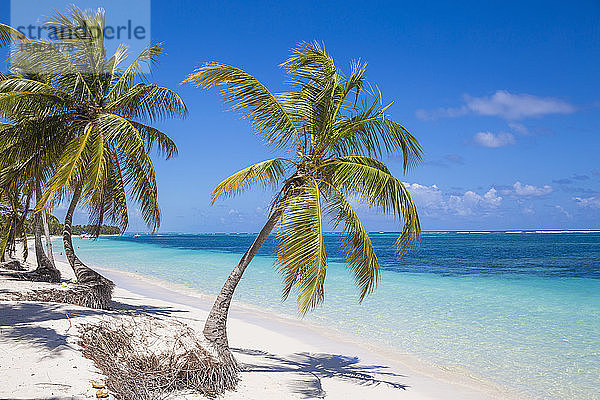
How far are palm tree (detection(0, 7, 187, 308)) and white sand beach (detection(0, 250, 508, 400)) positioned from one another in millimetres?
2135

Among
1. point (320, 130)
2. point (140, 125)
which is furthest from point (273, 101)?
point (140, 125)

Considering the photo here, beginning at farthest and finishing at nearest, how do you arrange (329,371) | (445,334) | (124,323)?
1. (445,334)
2. (329,371)
3. (124,323)

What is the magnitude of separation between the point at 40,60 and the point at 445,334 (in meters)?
10.0

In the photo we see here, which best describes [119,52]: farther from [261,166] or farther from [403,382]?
[403,382]

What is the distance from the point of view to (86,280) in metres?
9.33

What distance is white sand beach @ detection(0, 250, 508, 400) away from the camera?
15.3 feet

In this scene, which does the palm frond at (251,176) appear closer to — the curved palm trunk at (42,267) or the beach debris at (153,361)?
the beach debris at (153,361)

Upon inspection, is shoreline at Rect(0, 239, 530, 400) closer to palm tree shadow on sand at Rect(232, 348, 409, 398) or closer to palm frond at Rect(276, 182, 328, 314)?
palm tree shadow on sand at Rect(232, 348, 409, 398)

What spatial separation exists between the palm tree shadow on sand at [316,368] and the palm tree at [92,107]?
3.16 m

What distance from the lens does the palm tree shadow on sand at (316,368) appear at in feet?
22.1

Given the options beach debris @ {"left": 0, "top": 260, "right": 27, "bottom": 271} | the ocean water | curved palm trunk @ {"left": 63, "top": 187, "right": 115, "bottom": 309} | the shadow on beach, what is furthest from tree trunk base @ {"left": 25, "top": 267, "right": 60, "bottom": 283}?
the shadow on beach

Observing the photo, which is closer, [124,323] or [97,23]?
[124,323]

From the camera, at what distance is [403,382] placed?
7352mm

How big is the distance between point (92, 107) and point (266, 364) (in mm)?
5551
